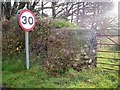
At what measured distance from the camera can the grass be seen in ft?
16.7

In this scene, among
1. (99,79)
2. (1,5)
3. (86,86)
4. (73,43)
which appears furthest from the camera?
(1,5)

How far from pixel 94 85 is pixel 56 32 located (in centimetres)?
189

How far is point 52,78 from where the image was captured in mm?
5316

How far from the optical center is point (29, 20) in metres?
5.55

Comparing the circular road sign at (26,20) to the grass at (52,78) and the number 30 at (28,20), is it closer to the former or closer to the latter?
the number 30 at (28,20)

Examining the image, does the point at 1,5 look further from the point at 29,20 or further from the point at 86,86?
the point at 86,86

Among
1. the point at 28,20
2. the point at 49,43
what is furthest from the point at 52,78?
the point at 28,20

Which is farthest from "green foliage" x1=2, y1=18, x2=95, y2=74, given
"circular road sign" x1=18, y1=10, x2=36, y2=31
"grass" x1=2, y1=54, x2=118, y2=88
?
"circular road sign" x1=18, y1=10, x2=36, y2=31

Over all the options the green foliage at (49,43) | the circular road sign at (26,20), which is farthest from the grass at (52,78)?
the circular road sign at (26,20)

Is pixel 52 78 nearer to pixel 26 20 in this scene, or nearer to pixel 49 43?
pixel 49 43

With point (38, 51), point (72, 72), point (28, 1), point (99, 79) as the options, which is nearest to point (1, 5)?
point (28, 1)

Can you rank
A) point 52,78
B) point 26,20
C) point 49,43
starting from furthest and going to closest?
point 49,43, point 26,20, point 52,78

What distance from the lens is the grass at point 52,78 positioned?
16.7 ft

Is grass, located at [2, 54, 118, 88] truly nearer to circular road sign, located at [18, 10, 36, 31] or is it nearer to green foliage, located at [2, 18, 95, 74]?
green foliage, located at [2, 18, 95, 74]
